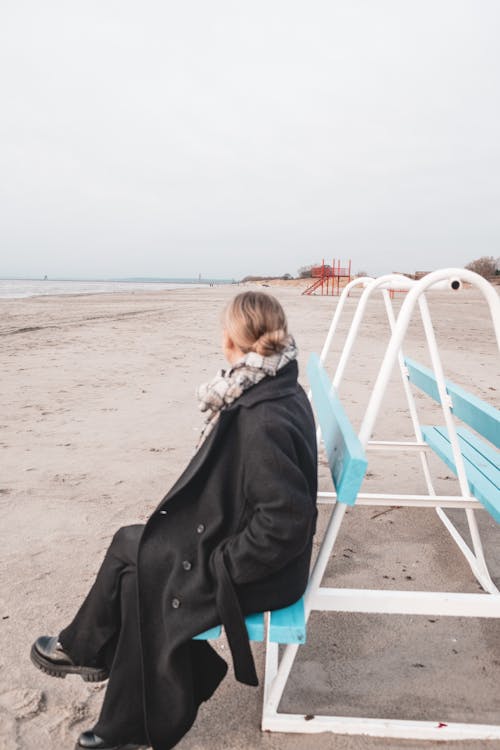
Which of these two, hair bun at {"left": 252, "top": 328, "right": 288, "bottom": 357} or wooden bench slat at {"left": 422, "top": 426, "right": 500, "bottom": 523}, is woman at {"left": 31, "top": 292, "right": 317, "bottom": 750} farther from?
wooden bench slat at {"left": 422, "top": 426, "right": 500, "bottom": 523}

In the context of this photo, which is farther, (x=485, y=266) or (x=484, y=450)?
(x=485, y=266)

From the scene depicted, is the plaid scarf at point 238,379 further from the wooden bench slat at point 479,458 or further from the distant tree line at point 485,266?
the distant tree line at point 485,266

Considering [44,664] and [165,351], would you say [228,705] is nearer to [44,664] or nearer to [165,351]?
[44,664]

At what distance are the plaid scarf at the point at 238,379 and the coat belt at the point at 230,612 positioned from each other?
41 cm

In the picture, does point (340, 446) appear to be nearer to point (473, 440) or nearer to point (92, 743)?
point (92, 743)

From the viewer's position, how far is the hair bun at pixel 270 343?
1.98 meters

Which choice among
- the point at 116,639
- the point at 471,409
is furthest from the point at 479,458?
the point at 116,639

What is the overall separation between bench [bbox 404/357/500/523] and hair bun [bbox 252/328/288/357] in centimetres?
107

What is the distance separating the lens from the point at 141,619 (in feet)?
6.24

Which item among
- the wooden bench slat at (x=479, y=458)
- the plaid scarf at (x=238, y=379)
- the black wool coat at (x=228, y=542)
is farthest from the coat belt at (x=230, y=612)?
the wooden bench slat at (x=479, y=458)

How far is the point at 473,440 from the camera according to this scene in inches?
149

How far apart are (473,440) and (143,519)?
2096mm

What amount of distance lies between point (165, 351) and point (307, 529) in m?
9.01

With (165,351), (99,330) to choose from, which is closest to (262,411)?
(165,351)
